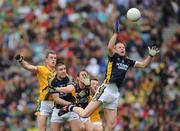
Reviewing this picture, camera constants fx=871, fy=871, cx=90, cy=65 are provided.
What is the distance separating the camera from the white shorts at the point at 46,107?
69.7 ft

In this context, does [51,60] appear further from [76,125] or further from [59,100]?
[76,125]

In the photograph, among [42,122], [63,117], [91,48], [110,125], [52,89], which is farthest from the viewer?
[91,48]

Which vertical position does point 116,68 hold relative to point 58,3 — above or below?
below

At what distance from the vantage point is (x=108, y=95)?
20375 millimetres

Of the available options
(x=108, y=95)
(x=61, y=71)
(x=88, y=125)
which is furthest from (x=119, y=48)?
(x=88, y=125)

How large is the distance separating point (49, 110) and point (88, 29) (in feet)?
35.5

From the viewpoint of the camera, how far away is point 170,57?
3062cm

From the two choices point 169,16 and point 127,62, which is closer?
point 127,62

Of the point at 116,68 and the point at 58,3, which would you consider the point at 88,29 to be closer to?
the point at 58,3

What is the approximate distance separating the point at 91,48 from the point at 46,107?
31.7 ft

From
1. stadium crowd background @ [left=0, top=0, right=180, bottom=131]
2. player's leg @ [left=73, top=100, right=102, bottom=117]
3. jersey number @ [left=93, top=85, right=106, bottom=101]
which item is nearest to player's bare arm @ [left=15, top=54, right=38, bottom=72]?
player's leg @ [left=73, top=100, right=102, bottom=117]

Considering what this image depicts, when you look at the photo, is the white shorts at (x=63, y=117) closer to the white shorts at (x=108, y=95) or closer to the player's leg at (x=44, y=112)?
the player's leg at (x=44, y=112)

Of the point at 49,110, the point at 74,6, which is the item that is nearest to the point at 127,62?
the point at 49,110

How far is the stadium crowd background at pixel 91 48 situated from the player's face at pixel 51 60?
7188mm
